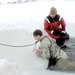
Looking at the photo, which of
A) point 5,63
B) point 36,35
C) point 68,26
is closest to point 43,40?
point 36,35

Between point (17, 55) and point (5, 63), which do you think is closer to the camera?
point (5, 63)

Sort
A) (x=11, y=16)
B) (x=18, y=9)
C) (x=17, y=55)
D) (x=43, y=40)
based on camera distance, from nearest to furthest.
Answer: (x=43, y=40)
(x=17, y=55)
(x=11, y=16)
(x=18, y=9)

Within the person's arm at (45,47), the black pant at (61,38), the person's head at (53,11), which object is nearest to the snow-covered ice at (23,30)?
the person's arm at (45,47)

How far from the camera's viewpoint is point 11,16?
7734 millimetres

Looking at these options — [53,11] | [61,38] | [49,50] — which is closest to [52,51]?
[49,50]

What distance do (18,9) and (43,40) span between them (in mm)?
3623

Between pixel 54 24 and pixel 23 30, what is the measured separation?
1.07 m

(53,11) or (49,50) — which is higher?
(53,11)

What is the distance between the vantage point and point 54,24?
5.86 metres

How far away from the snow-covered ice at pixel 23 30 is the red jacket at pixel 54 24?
445 millimetres

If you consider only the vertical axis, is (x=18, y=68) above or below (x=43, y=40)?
below

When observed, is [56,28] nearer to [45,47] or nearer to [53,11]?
[53,11]

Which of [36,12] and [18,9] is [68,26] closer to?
[36,12]

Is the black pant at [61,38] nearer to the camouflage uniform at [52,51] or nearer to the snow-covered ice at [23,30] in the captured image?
the snow-covered ice at [23,30]
